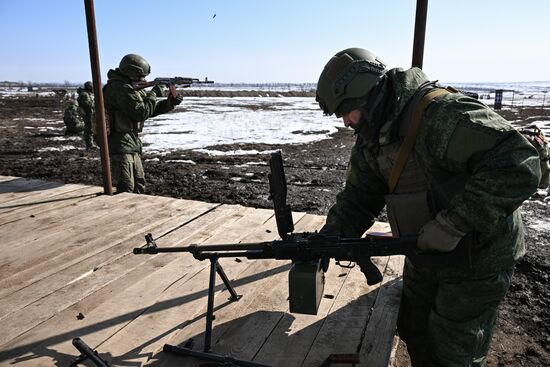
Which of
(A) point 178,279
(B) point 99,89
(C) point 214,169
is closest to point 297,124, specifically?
(C) point 214,169

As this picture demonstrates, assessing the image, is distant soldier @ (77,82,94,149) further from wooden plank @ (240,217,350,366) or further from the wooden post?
wooden plank @ (240,217,350,366)

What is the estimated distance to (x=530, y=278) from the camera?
459cm

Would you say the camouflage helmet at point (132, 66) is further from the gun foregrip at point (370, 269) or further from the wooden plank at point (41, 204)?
the gun foregrip at point (370, 269)

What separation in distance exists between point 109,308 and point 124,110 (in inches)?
156

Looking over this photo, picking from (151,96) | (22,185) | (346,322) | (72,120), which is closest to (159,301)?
(346,322)

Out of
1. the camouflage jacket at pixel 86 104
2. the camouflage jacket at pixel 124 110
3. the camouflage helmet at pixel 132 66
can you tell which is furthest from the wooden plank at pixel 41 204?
the camouflage jacket at pixel 86 104

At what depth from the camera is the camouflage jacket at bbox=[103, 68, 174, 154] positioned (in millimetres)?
6055

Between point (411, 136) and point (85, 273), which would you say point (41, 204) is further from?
point (411, 136)

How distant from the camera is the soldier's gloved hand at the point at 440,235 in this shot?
2.08 m

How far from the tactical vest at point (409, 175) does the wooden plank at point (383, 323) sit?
650 millimetres

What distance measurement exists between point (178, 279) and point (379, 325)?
5.27ft

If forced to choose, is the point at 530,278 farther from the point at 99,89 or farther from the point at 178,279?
the point at 99,89

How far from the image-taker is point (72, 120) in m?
16.5

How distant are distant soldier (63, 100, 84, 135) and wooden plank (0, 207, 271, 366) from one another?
14.8m
